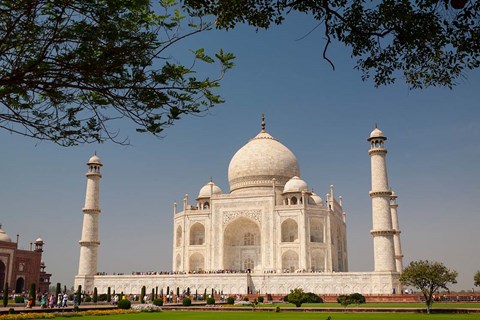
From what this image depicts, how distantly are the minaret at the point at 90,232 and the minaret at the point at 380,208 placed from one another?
59.3 feet

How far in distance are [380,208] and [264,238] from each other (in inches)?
339

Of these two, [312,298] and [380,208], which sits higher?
[380,208]

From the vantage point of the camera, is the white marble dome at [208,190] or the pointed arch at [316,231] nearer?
the pointed arch at [316,231]

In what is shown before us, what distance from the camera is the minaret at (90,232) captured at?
35.0m

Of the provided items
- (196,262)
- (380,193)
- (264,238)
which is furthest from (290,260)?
(380,193)

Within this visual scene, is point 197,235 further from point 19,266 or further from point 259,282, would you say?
point 19,266

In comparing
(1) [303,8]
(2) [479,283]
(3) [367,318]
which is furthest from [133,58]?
(2) [479,283]

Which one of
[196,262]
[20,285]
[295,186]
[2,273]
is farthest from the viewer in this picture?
[20,285]

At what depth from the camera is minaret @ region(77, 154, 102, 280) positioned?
34969 mm

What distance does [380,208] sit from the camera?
101ft

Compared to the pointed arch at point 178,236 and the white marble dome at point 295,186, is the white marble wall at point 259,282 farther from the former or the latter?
the white marble dome at point 295,186

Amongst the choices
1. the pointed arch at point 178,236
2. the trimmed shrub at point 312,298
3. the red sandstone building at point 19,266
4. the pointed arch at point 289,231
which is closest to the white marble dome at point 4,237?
the red sandstone building at point 19,266

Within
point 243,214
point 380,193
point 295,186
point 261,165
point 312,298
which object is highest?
point 261,165

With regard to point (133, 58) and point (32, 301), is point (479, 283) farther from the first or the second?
point (133, 58)
